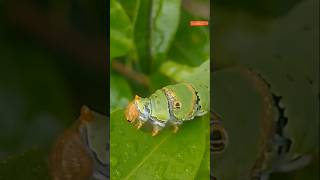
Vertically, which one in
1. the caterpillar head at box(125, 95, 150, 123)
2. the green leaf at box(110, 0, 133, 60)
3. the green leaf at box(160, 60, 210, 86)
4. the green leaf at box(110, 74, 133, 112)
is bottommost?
the caterpillar head at box(125, 95, 150, 123)

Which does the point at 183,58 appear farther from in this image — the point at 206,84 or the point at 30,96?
the point at 30,96

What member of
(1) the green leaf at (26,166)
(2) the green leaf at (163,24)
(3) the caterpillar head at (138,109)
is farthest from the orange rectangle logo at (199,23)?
(1) the green leaf at (26,166)

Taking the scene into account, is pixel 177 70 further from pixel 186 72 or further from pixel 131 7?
pixel 131 7

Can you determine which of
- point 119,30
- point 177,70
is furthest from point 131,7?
point 177,70

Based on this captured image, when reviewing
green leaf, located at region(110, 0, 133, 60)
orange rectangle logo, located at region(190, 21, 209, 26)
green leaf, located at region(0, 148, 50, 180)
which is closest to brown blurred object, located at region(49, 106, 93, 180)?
green leaf, located at region(0, 148, 50, 180)

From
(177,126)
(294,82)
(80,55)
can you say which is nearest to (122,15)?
(80,55)

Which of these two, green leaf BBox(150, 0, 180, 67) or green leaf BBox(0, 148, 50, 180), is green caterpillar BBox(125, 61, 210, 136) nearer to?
green leaf BBox(150, 0, 180, 67)

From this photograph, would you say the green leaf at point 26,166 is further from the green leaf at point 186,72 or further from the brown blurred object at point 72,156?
the green leaf at point 186,72
